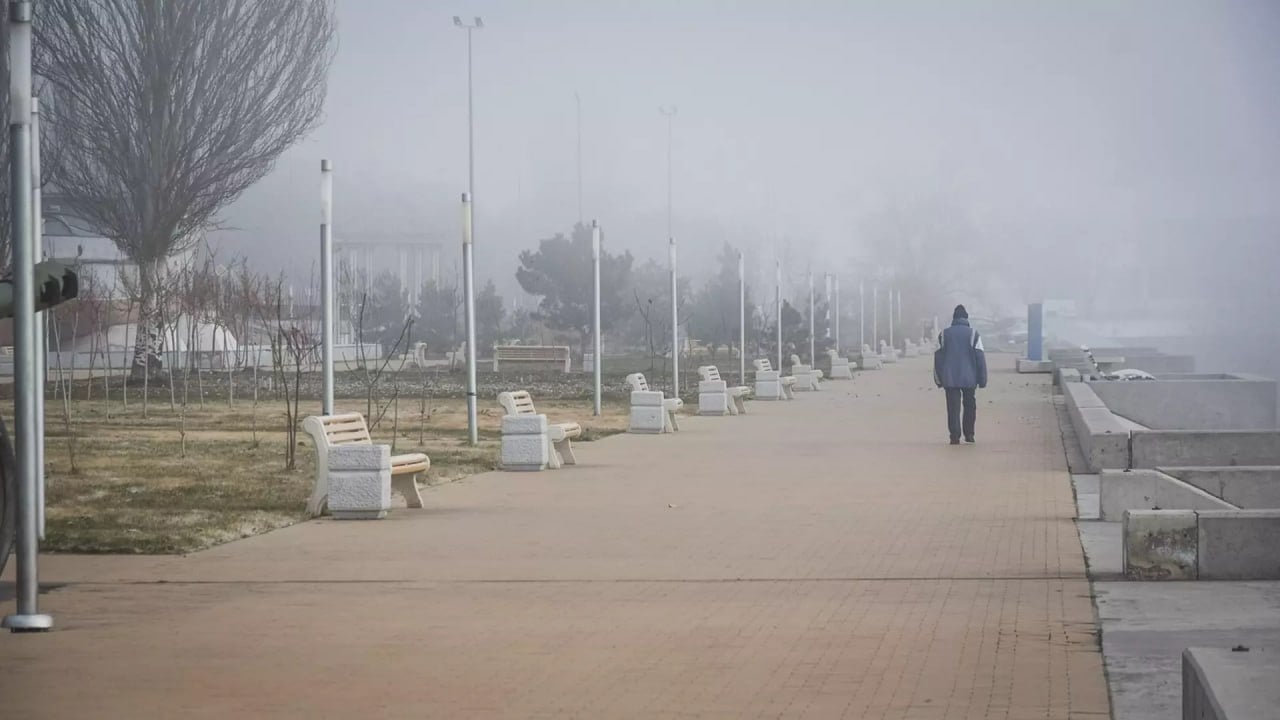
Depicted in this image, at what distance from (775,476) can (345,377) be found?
118ft

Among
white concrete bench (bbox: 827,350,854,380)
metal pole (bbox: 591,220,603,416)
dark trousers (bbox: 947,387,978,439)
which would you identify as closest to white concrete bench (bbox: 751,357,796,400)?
metal pole (bbox: 591,220,603,416)

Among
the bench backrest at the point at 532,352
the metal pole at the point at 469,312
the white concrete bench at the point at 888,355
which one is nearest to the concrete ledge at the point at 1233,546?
the metal pole at the point at 469,312

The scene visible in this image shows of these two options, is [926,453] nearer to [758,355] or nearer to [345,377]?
[345,377]

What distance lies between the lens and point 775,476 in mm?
17422

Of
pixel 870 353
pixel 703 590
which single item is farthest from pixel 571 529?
pixel 870 353

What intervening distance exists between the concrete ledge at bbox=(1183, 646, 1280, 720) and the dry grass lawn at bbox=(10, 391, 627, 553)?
8.14 m

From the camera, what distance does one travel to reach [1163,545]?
959cm

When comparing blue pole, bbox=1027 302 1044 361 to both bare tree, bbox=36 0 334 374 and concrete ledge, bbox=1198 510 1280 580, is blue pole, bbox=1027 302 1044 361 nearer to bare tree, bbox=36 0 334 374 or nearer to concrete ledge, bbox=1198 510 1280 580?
bare tree, bbox=36 0 334 374

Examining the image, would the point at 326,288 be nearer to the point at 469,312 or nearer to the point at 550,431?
the point at 550,431

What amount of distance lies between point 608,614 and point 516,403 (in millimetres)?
10570

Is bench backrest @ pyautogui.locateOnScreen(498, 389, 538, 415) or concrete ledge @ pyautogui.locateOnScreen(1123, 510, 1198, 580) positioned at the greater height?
bench backrest @ pyautogui.locateOnScreen(498, 389, 538, 415)

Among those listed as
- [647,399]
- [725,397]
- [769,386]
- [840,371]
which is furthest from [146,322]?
[647,399]

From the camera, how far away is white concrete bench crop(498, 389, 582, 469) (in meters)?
18.6

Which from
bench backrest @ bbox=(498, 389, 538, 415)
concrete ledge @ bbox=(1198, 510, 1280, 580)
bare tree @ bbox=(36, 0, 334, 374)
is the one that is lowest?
concrete ledge @ bbox=(1198, 510, 1280, 580)
